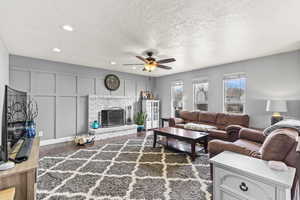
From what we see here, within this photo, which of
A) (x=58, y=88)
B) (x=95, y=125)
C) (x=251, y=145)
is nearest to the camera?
(x=251, y=145)

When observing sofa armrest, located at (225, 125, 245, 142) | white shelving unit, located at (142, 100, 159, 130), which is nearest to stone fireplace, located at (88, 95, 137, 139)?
white shelving unit, located at (142, 100, 159, 130)

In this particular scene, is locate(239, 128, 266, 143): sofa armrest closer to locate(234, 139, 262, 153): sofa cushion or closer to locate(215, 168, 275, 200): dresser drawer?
locate(234, 139, 262, 153): sofa cushion

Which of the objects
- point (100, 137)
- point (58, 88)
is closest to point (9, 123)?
point (58, 88)

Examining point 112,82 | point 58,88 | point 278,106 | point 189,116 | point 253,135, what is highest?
point 112,82

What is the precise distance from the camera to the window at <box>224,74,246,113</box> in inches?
179

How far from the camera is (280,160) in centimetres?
145

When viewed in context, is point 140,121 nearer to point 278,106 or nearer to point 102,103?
point 102,103

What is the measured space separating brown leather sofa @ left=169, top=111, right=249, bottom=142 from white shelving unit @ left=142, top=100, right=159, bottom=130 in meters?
1.64

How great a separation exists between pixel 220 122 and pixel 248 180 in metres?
3.52

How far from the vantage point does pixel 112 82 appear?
585cm

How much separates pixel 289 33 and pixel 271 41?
0.36m

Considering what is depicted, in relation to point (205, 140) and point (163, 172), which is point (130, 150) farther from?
point (205, 140)

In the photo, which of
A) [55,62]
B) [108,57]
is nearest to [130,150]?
[108,57]

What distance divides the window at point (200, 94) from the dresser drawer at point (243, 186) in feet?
14.1
